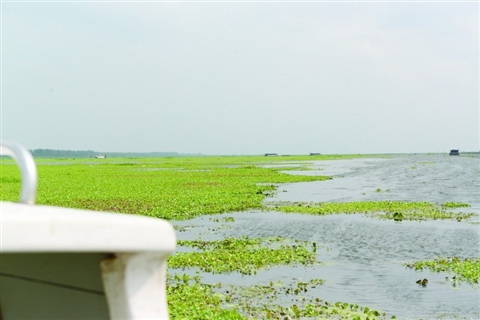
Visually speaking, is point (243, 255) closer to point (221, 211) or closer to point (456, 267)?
point (456, 267)

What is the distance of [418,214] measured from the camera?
805 inches

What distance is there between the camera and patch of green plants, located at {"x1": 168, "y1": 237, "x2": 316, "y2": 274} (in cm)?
1129

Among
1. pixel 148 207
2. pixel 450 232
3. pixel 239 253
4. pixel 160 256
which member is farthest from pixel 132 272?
pixel 148 207

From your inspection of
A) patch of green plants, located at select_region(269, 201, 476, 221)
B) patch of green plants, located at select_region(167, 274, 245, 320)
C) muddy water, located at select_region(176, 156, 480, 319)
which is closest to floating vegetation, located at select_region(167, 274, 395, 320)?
patch of green plants, located at select_region(167, 274, 245, 320)

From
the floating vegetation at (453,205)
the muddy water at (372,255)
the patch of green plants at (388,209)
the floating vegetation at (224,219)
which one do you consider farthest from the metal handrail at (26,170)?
the floating vegetation at (453,205)

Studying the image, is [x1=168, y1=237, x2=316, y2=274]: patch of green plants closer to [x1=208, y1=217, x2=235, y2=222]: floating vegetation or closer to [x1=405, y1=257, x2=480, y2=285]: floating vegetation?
[x1=405, y1=257, x2=480, y2=285]: floating vegetation

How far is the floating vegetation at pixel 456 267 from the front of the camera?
35.7 feet

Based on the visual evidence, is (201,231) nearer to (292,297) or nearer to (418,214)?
(292,297)

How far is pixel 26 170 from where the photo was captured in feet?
6.46

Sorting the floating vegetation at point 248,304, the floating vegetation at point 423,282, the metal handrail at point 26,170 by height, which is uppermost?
the metal handrail at point 26,170

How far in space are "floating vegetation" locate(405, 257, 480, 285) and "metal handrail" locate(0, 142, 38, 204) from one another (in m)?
9.84

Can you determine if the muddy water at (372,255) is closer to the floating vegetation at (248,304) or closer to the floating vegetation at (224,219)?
the floating vegetation at (224,219)

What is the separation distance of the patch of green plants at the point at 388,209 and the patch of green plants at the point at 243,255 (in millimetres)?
6431

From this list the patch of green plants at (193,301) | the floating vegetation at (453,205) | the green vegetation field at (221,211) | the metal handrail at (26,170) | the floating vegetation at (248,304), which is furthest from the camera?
the floating vegetation at (453,205)
